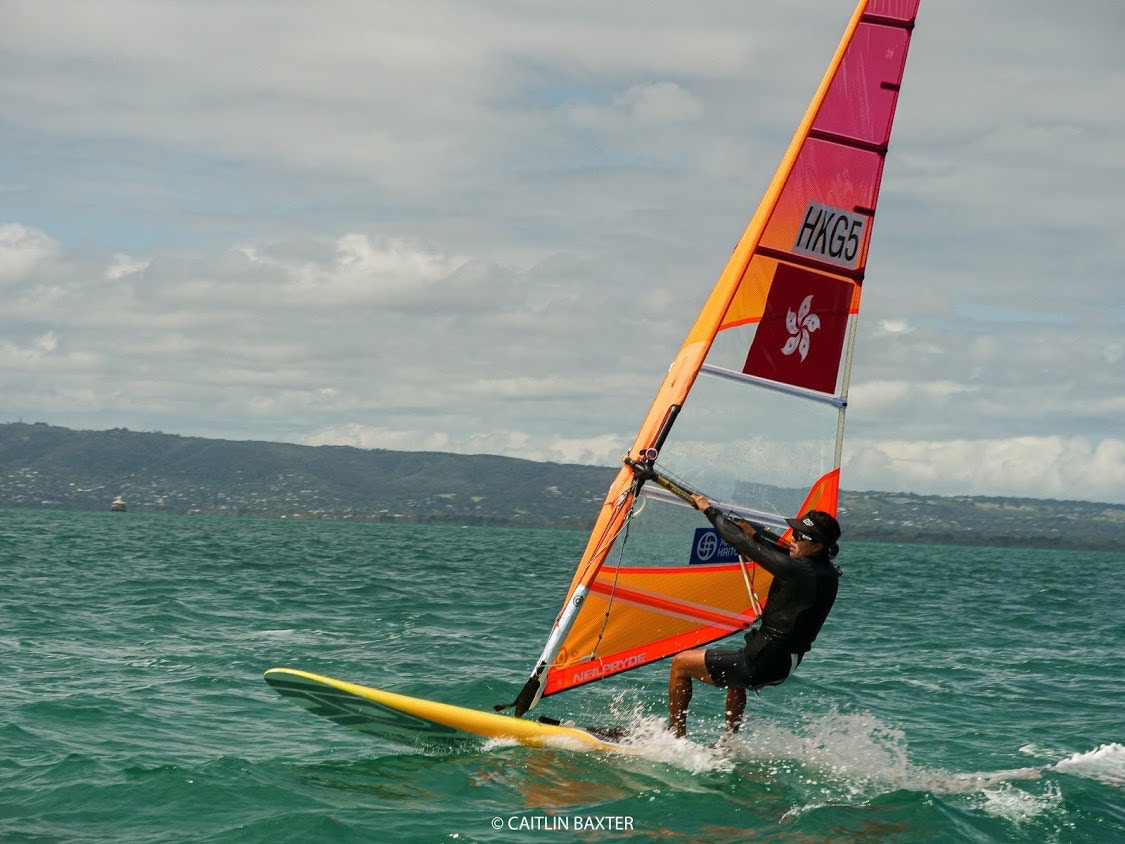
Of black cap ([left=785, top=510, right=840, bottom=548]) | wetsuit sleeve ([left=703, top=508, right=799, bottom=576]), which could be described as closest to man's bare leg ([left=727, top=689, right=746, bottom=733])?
wetsuit sleeve ([left=703, top=508, right=799, bottom=576])

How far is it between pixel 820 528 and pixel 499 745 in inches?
114

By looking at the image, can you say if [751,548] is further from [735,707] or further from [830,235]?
[830,235]

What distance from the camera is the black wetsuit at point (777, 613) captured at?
798 centimetres

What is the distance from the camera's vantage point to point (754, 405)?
8.94m

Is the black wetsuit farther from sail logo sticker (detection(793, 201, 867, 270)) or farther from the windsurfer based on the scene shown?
sail logo sticker (detection(793, 201, 867, 270))

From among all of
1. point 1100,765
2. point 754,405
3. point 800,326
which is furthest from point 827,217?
point 1100,765

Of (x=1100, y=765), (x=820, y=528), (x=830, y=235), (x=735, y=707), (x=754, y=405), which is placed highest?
(x=830, y=235)

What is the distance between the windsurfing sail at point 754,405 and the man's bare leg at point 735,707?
46 centimetres

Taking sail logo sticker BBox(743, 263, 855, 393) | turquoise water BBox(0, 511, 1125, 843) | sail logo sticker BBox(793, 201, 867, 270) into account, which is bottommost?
A: turquoise water BBox(0, 511, 1125, 843)

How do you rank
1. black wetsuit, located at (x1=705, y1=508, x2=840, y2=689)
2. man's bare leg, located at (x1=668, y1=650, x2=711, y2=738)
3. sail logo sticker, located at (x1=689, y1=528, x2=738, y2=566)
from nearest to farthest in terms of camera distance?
1. black wetsuit, located at (x1=705, y1=508, x2=840, y2=689)
2. man's bare leg, located at (x1=668, y1=650, x2=711, y2=738)
3. sail logo sticker, located at (x1=689, y1=528, x2=738, y2=566)

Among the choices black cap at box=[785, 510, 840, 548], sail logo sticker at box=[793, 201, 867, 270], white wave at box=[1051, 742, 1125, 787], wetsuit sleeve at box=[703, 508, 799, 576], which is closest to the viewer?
wetsuit sleeve at box=[703, 508, 799, 576]

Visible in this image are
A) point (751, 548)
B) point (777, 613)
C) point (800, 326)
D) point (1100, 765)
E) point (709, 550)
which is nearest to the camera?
point (751, 548)

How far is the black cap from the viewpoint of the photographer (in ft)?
26.5

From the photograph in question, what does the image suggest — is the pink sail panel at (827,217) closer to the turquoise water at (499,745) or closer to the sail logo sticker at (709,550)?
the sail logo sticker at (709,550)
